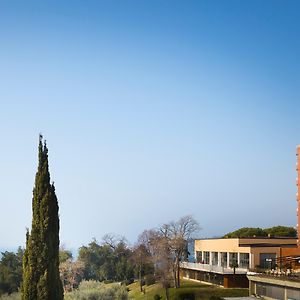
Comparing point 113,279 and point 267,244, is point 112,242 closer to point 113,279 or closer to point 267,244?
point 113,279

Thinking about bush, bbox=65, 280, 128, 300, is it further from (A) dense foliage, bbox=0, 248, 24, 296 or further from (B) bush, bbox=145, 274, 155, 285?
(B) bush, bbox=145, 274, 155, 285

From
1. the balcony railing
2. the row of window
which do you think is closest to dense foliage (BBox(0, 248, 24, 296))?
the balcony railing

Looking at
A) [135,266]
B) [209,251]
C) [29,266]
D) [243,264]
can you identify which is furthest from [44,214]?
[135,266]

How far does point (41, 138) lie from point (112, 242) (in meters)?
84.1

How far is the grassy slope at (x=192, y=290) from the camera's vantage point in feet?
242

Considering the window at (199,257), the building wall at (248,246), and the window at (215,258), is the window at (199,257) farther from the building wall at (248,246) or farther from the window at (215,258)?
the window at (215,258)

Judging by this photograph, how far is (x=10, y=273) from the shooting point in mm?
94875

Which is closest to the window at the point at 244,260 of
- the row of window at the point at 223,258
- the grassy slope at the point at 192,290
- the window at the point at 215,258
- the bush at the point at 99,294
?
the row of window at the point at 223,258

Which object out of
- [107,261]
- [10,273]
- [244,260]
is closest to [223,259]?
[244,260]

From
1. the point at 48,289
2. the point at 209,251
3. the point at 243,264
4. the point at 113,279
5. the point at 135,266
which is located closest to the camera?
the point at 48,289

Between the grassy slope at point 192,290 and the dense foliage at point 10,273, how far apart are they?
17775 mm

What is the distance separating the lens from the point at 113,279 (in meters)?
128

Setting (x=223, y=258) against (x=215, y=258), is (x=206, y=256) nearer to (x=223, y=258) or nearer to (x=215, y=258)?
(x=215, y=258)

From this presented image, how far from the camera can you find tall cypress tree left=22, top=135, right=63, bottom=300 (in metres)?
49.0
